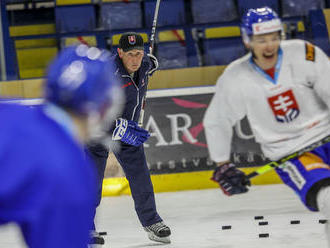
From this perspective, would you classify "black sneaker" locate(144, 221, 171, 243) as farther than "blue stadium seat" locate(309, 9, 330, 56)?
No

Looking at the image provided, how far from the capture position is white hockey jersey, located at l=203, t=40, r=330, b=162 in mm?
3404

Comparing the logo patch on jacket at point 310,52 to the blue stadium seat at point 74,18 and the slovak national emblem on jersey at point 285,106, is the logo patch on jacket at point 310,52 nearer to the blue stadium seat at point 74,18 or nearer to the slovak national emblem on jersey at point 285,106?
the slovak national emblem on jersey at point 285,106

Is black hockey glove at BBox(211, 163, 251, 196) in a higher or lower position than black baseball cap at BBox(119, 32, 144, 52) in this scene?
lower

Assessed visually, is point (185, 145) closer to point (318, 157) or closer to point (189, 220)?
point (189, 220)

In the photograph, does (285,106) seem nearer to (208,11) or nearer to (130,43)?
(130,43)

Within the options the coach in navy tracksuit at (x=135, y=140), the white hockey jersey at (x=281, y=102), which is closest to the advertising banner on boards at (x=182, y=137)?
the coach in navy tracksuit at (x=135, y=140)

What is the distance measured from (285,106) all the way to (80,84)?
1.79 m

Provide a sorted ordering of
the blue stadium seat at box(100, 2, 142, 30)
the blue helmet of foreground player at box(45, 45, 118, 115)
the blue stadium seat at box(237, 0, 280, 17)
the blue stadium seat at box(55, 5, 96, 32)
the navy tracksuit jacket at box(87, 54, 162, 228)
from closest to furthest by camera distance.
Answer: the blue helmet of foreground player at box(45, 45, 118, 115)
the navy tracksuit jacket at box(87, 54, 162, 228)
the blue stadium seat at box(237, 0, 280, 17)
the blue stadium seat at box(100, 2, 142, 30)
the blue stadium seat at box(55, 5, 96, 32)

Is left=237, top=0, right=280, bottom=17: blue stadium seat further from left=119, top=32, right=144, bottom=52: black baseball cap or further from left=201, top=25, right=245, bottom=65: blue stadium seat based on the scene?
left=119, top=32, right=144, bottom=52: black baseball cap

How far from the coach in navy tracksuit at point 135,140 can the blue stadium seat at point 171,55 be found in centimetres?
233

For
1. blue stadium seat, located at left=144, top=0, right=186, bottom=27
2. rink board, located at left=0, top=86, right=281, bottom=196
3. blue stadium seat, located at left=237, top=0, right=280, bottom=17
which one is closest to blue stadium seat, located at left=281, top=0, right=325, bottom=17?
blue stadium seat, located at left=237, top=0, right=280, bottom=17

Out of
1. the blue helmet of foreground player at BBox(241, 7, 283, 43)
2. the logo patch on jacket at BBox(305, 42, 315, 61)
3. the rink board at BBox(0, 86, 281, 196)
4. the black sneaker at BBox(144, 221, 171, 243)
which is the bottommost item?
the rink board at BBox(0, 86, 281, 196)

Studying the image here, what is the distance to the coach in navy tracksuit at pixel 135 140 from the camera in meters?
4.76

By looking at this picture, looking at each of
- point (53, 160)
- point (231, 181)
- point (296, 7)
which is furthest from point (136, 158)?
point (296, 7)
